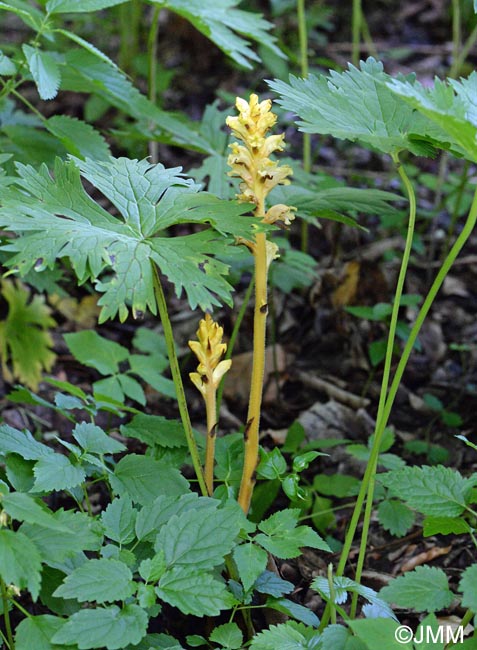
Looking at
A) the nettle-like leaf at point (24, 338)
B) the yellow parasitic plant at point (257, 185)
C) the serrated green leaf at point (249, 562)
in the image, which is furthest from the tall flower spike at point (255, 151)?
the nettle-like leaf at point (24, 338)

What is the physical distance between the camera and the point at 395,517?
1.87m

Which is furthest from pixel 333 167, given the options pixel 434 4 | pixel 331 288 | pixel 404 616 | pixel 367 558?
pixel 404 616

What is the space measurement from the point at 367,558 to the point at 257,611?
443 millimetres

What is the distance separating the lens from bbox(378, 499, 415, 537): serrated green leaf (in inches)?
73.2

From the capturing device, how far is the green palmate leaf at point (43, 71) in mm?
1838

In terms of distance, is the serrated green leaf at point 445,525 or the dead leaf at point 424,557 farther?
the dead leaf at point 424,557

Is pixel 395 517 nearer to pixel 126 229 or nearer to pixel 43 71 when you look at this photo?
pixel 126 229

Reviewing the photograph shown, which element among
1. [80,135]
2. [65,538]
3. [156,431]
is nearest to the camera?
[65,538]

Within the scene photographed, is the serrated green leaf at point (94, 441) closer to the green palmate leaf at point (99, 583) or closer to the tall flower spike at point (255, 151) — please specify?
the green palmate leaf at point (99, 583)

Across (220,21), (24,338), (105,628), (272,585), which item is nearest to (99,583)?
(105,628)

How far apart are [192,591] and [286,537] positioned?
264 mm

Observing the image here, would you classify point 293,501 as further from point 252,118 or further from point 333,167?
point 333,167

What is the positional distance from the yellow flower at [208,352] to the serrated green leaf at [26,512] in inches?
17.4

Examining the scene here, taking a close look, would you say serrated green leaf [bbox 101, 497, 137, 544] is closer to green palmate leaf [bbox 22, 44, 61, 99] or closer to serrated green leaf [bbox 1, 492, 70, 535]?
serrated green leaf [bbox 1, 492, 70, 535]
